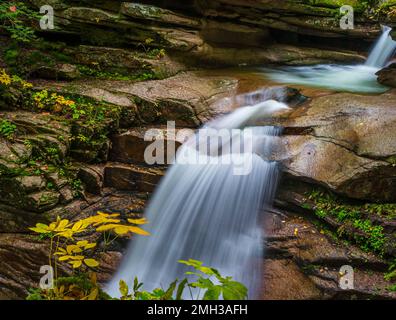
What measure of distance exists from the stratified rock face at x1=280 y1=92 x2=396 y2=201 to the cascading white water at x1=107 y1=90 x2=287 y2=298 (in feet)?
1.43

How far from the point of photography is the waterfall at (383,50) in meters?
9.13

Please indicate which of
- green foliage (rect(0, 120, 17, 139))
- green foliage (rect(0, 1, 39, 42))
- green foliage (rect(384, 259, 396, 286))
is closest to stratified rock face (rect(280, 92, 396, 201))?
green foliage (rect(384, 259, 396, 286))

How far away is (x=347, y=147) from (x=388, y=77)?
3.62 meters

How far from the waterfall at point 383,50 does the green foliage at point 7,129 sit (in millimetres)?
8692

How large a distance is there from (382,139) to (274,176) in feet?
5.30

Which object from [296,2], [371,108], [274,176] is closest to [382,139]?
[371,108]

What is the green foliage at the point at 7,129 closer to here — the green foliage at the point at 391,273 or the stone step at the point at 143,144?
the stone step at the point at 143,144

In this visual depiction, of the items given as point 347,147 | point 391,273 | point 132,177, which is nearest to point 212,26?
point 132,177

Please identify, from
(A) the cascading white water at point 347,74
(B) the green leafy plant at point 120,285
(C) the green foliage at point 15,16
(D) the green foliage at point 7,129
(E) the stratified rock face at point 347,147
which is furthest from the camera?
(A) the cascading white water at point 347,74

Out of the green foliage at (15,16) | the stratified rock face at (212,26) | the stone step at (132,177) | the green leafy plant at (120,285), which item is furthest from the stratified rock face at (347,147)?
the green foliage at (15,16)

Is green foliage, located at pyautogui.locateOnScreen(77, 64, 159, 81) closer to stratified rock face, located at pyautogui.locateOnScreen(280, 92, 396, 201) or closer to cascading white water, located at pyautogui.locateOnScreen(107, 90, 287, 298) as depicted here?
cascading white water, located at pyautogui.locateOnScreen(107, 90, 287, 298)

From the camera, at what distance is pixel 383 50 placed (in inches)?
365

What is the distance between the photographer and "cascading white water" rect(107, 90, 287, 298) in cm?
494

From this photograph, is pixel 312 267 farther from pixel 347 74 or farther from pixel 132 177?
pixel 347 74
